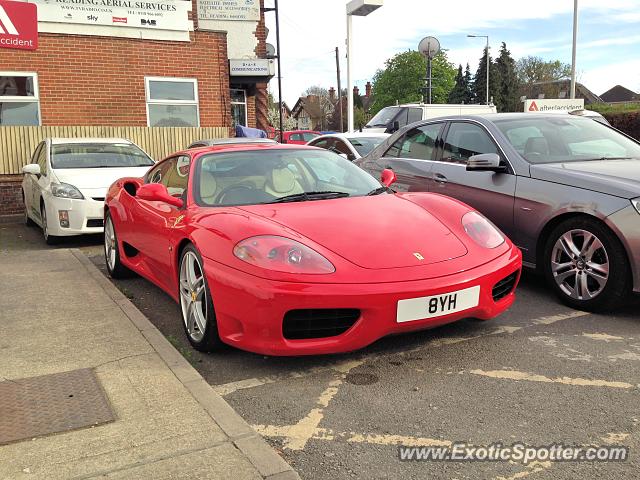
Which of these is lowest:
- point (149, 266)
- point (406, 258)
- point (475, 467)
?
point (475, 467)

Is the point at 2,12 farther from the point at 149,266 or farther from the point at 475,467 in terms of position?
the point at 475,467

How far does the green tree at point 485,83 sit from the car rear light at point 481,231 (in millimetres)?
70322

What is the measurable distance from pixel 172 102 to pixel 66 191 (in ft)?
19.5

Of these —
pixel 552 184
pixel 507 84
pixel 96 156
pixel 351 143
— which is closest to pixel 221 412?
pixel 552 184

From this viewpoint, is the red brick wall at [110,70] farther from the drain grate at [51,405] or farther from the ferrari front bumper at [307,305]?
the ferrari front bumper at [307,305]

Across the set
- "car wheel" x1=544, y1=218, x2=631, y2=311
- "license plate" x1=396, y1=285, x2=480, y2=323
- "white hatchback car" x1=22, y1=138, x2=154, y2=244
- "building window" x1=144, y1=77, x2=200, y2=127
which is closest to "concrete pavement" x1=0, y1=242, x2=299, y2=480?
"license plate" x1=396, y1=285, x2=480, y2=323

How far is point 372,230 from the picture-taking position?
3609 millimetres

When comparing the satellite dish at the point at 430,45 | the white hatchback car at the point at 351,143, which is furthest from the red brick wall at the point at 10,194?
the satellite dish at the point at 430,45

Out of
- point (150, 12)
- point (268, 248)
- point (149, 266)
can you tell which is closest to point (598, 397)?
point (268, 248)

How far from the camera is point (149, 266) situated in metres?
4.85

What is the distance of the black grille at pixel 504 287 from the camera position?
3682mm

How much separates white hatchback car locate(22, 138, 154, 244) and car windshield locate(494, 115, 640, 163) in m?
5.03

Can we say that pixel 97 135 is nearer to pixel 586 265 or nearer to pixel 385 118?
pixel 385 118

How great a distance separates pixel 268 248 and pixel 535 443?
1.64 meters
